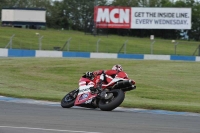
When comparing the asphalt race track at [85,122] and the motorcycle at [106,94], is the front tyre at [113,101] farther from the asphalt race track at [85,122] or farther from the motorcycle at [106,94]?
the asphalt race track at [85,122]

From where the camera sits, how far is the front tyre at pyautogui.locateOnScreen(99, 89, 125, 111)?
1449 cm

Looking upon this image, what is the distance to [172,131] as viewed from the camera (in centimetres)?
1095

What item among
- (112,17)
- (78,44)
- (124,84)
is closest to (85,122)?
(124,84)

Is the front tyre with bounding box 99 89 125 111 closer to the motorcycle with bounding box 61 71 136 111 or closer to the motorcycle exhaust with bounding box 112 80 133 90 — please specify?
the motorcycle with bounding box 61 71 136 111

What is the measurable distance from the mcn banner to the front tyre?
52364 mm

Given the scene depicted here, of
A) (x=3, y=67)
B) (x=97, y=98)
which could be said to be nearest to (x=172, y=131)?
(x=97, y=98)

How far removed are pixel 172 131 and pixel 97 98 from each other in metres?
4.44

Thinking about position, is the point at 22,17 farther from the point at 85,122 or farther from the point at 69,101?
the point at 85,122

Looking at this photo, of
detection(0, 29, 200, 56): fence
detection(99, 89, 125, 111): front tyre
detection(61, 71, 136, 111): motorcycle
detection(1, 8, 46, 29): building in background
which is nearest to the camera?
detection(99, 89, 125, 111): front tyre

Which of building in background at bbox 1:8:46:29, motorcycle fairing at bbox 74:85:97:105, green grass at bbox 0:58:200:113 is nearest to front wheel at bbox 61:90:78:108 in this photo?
motorcycle fairing at bbox 74:85:97:105

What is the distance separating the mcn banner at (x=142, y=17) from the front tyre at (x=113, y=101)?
172 feet

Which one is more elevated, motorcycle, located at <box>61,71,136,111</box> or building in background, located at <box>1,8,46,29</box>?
building in background, located at <box>1,8,46,29</box>

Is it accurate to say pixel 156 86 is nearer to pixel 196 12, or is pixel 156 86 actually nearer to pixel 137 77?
pixel 137 77

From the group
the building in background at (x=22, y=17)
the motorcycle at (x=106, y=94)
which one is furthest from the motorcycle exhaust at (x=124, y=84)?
the building in background at (x=22, y=17)
